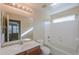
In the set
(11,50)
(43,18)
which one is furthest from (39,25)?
(11,50)

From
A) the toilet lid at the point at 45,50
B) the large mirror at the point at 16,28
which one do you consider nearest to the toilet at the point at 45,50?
the toilet lid at the point at 45,50

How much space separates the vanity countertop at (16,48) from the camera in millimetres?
1104

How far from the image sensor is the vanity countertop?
1.10 m

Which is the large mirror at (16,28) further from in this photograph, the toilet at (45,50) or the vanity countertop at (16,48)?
the toilet at (45,50)

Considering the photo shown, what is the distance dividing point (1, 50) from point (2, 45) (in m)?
0.06

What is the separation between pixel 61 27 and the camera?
1187 mm

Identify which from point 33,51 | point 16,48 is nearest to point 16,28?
point 16,48

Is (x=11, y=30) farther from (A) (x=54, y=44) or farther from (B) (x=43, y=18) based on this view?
(A) (x=54, y=44)

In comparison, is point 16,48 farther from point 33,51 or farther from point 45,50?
point 45,50

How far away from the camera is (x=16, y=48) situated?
1132 millimetres

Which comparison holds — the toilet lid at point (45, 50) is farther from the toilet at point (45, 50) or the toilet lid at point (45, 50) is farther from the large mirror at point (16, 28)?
the large mirror at point (16, 28)

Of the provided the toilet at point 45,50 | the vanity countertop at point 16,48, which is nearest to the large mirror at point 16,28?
the vanity countertop at point 16,48

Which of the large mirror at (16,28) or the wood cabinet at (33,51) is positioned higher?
the large mirror at (16,28)

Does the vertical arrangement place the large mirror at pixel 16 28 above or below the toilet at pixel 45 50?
above
